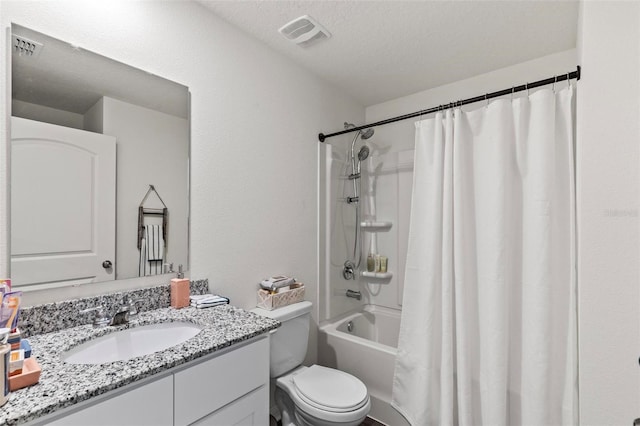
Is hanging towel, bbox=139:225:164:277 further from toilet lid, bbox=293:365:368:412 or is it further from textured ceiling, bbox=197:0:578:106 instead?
textured ceiling, bbox=197:0:578:106

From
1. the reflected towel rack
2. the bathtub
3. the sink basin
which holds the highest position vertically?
the reflected towel rack

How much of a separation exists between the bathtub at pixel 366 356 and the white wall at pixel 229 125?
39cm

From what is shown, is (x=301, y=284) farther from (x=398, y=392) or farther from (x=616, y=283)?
(x=616, y=283)

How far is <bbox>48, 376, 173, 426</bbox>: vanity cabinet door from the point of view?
2.60 ft

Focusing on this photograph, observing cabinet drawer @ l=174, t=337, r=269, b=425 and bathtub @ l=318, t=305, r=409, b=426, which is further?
bathtub @ l=318, t=305, r=409, b=426

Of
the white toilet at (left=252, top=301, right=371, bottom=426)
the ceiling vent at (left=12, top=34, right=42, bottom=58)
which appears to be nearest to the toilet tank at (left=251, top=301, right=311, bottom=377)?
the white toilet at (left=252, top=301, right=371, bottom=426)

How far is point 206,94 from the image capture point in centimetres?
167

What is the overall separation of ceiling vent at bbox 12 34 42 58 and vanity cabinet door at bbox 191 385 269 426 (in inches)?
57.9

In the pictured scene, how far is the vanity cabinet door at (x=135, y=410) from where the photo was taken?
2.60 feet

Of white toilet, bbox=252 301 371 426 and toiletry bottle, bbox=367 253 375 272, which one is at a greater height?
toiletry bottle, bbox=367 253 375 272

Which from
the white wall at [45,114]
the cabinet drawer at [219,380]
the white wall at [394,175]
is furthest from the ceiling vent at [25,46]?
the white wall at [394,175]

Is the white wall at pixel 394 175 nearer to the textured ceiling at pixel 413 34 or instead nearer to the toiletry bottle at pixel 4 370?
the textured ceiling at pixel 413 34

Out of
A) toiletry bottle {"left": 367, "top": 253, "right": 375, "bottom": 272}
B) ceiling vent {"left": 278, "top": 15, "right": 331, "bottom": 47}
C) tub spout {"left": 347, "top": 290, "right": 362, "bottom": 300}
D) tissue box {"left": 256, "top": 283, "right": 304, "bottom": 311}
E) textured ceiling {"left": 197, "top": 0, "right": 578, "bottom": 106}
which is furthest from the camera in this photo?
toiletry bottle {"left": 367, "top": 253, "right": 375, "bottom": 272}

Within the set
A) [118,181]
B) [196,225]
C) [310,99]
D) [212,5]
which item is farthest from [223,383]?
[310,99]
